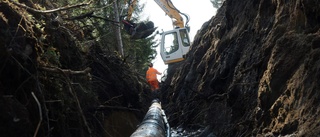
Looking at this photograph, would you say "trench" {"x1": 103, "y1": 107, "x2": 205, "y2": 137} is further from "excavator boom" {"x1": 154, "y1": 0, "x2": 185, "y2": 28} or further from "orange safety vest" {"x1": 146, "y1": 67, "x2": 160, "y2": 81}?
"excavator boom" {"x1": 154, "y1": 0, "x2": 185, "y2": 28}

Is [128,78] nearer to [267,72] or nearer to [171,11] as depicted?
[267,72]

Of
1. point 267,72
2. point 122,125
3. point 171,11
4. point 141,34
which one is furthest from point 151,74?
point 267,72

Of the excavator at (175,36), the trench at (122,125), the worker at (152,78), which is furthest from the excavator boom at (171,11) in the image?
the trench at (122,125)

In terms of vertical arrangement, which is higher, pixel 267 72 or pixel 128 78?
pixel 267 72

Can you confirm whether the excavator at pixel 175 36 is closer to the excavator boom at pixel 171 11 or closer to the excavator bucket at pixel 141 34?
the excavator boom at pixel 171 11

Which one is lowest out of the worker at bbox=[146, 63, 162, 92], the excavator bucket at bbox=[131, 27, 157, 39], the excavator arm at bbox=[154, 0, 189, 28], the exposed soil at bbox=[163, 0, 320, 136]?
the worker at bbox=[146, 63, 162, 92]

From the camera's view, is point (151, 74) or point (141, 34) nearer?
point (141, 34)

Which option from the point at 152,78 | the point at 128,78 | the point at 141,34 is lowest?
the point at 152,78

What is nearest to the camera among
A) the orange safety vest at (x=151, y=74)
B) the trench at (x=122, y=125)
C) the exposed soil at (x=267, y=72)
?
the exposed soil at (x=267, y=72)

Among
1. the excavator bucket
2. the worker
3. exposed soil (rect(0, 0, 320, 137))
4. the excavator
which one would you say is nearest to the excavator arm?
the excavator

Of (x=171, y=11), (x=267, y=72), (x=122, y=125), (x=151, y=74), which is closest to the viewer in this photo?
(x=267, y=72)

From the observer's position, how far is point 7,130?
3727 millimetres

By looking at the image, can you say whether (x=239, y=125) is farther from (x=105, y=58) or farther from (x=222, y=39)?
(x=222, y=39)

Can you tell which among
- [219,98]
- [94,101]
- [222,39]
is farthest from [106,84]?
[222,39]
